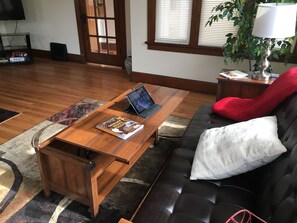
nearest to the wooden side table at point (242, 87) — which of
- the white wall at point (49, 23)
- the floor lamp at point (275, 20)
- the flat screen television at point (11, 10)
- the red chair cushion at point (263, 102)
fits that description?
the red chair cushion at point (263, 102)

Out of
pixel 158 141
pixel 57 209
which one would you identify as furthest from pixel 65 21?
pixel 57 209

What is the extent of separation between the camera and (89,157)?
164cm

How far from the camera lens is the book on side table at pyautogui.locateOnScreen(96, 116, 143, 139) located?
5.15 ft

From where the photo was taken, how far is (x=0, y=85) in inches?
149

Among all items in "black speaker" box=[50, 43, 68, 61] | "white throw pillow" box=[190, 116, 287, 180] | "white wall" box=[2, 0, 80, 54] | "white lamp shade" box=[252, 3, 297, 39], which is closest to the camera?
"white throw pillow" box=[190, 116, 287, 180]

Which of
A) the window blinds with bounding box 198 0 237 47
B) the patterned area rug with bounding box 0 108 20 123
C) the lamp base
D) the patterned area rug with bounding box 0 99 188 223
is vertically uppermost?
the window blinds with bounding box 198 0 237 47

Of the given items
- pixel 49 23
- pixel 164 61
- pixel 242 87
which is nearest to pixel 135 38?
pixel 164 61

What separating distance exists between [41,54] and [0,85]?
1.64 m

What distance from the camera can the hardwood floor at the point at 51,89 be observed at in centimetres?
291

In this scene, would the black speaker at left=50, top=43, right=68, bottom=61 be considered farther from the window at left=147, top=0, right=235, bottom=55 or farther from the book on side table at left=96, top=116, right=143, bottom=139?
the book on side table at left=96, top=116, right=143, bottom=139

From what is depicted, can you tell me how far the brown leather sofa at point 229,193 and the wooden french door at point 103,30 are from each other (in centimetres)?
330

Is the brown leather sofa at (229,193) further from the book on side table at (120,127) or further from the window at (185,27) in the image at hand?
the window at (185,27)

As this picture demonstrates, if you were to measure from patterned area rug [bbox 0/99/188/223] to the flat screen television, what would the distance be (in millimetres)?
3261

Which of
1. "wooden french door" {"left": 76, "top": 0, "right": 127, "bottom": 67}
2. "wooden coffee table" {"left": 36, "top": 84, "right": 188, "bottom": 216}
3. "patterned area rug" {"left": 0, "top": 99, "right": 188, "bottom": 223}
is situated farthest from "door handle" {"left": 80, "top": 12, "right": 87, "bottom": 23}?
"wooden coffee table" {"left": 36, "top": 84, "right": 188, "bottom": 216}
